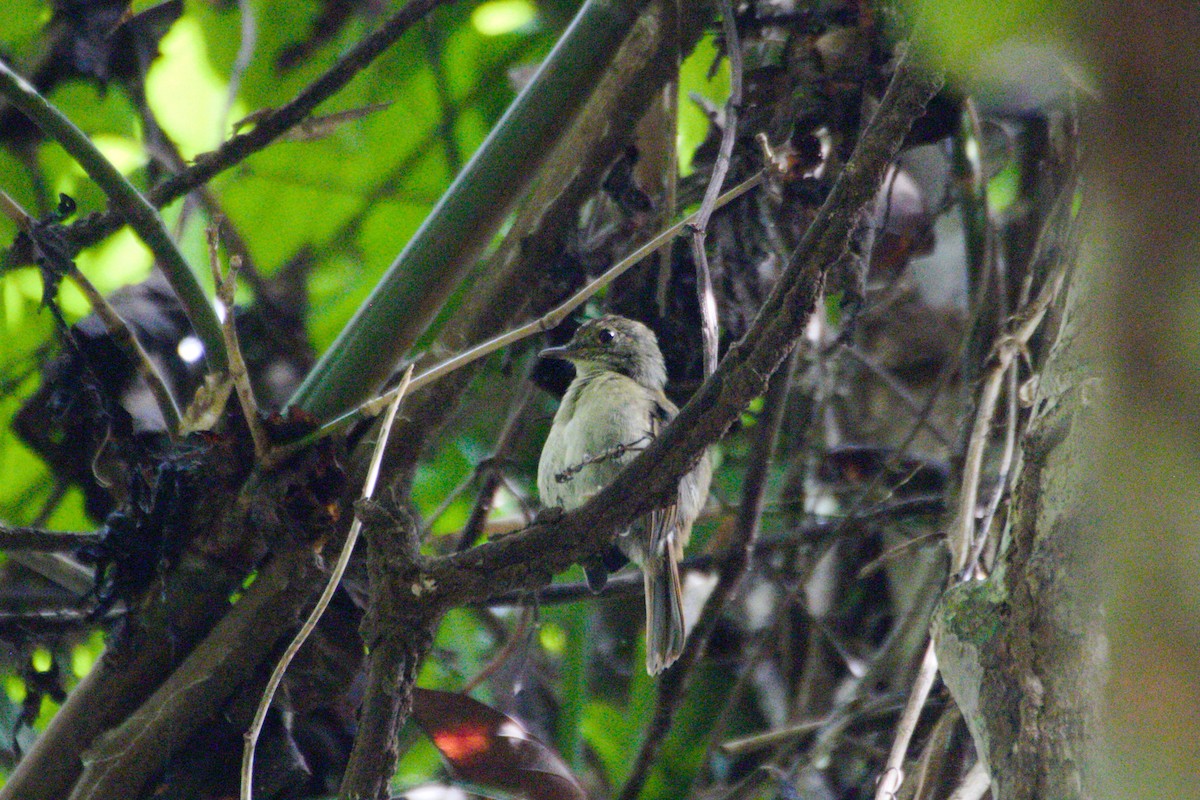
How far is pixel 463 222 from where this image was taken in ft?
11.1

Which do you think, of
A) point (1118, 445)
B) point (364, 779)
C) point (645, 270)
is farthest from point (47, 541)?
point (1118, 445)

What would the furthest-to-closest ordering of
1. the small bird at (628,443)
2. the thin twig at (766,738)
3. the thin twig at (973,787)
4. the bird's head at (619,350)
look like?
the bird's head at (619,350) < the thin twig at (766,738) < the small bird at (628,443) < the thin twig at (973,787)

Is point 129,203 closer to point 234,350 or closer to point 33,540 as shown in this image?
point 234,350

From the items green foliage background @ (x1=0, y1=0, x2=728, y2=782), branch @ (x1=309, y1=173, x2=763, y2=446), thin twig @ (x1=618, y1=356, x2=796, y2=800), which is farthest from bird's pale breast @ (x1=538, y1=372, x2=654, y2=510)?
branch @ (x1=309, y1=173, x2=763, y2=446)

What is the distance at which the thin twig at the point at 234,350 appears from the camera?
235 cm

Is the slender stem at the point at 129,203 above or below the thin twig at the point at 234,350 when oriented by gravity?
above

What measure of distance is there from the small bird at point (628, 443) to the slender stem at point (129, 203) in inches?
43.5

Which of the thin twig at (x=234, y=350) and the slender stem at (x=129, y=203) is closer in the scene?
the thin twig at (x=234, y=350)

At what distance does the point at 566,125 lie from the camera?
3.57m

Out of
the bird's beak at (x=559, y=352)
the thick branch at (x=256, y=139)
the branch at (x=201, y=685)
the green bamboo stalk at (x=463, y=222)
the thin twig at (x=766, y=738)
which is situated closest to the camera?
the branch at (x=201, y=685)

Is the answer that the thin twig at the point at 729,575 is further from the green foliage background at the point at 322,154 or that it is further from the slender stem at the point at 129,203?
the slender stem at the point at 129,203

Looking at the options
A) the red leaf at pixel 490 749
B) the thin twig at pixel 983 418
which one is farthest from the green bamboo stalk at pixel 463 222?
the thin twig at pixel 983 418

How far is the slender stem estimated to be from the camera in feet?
9.30

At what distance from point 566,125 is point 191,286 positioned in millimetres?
1257
